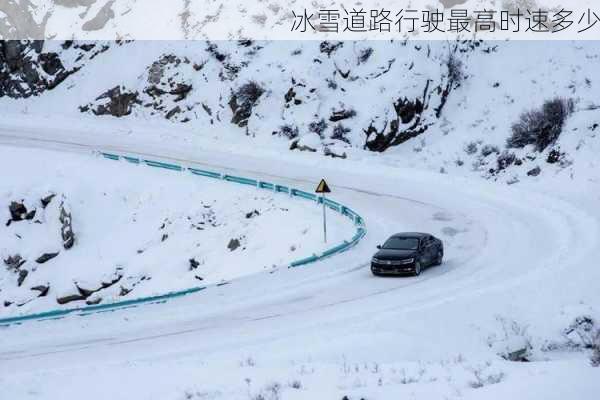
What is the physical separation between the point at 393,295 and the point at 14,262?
22603mm

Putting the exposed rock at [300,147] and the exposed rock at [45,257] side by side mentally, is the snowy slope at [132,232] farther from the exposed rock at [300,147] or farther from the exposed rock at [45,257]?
the exposed rock at [300,147]

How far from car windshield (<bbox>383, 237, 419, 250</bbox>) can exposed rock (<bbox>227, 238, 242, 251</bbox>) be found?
943 cm

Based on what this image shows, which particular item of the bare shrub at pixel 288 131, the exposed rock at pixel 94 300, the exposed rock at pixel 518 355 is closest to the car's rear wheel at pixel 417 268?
the exposed rock at pixel 518 355

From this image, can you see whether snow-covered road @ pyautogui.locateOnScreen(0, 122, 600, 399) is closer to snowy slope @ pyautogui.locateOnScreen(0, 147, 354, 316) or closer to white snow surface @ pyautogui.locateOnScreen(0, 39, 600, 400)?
white snow surface @ pyautogui.locateOnScreen(0, 39, 600, 400)

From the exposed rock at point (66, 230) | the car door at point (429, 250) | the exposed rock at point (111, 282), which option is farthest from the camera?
the exposed rock at point (66, 230)

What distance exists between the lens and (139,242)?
32.3 metres

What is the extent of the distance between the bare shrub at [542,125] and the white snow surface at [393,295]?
0.75 meters

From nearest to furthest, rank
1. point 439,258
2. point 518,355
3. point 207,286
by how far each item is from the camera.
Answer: point 518,355 < point 207,286 < point 439,258

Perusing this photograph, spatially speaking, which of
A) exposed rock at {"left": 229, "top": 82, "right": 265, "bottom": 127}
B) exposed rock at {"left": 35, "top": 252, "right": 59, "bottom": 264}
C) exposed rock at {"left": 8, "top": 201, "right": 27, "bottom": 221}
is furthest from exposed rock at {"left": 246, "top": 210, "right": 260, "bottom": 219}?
exposed rock at {"left": 8, "top": 201, "right": 27, "bottom": 221}

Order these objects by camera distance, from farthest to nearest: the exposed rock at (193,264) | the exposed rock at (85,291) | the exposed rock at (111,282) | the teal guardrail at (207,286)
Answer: the exposed rock at (111,282) → the exposed rock at (85,291) → the exposed rock at (193,264) → the teal guardrail at (207,286)

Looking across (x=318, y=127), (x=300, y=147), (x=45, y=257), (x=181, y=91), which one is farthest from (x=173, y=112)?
(x=45, y=257)

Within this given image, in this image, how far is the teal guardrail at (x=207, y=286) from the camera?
59.0ft

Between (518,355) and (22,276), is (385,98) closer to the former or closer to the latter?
(22,276)

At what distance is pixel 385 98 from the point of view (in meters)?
39.3
